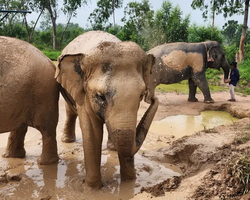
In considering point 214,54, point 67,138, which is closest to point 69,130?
point 67,138

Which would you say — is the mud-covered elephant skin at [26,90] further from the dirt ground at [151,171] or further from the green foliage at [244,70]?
the green foliage at [244,70]

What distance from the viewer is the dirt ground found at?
315cm

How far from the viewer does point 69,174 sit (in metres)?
4.33

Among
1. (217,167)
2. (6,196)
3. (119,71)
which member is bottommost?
(6,196)

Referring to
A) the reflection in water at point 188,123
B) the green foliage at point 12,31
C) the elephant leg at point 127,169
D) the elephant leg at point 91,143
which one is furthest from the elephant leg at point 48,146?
the green foliage at point 12,31

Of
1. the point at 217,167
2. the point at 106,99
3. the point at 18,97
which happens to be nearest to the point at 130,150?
the point at 106,99

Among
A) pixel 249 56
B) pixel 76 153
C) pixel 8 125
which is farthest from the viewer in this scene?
pixel 249 56

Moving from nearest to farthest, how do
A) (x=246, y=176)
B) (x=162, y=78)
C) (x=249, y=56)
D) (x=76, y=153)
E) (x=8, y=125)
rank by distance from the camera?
(x=246, y=176) → (x=8, y=125) → (x=76, y=153) → (x=162, y=78) → (x=249, y=56)

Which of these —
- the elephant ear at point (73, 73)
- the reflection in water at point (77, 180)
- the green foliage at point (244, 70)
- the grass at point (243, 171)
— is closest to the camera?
the grass at point (243, 171)

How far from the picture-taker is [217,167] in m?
3.42

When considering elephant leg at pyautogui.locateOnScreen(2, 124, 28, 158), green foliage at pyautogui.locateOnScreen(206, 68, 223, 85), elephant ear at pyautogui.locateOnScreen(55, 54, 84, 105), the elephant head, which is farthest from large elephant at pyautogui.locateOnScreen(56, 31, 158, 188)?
green foliage at pyautogui.locateOnScreen(206, 68, 223, 85)

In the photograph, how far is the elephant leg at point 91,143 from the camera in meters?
3.58

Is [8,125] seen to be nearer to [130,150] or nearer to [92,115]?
[92,115]

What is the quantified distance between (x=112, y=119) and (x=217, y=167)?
1390mm
